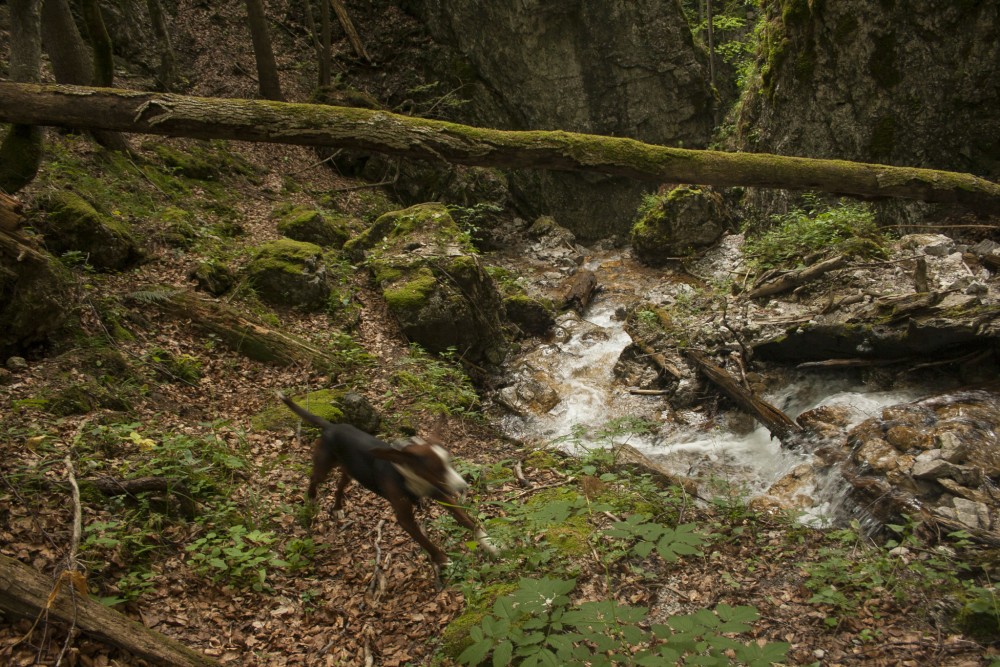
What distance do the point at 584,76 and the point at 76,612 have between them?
1958cm

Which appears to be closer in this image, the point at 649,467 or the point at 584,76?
the point at 649,467

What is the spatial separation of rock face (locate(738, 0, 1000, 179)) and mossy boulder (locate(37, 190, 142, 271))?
45.1ft

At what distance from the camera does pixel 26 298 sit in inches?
198

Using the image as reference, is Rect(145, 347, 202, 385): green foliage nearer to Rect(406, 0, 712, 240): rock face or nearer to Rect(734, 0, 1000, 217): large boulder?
Rect(734, 0, 1000, 217): large boulder

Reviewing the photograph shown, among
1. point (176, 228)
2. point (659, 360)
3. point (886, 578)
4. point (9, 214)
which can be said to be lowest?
point (659, 360)

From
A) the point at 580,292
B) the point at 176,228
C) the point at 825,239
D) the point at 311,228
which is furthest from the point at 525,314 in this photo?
the point at 176,228

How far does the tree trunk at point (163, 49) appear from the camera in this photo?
41.4ft

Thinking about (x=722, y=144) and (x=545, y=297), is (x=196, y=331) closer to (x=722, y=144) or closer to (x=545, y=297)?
(x=545, y=297)

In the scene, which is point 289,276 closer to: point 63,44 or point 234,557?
point 63,44

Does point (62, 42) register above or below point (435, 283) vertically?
above

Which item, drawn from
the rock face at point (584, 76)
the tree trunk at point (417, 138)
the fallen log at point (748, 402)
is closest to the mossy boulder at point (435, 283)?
the fallen log at point (748, 402)

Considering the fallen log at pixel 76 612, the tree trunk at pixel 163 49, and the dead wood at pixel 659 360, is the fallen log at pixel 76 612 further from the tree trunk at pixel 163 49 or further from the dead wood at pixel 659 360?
the tree trunk at pixel 163 49

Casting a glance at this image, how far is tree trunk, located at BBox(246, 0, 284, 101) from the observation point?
1316 cm

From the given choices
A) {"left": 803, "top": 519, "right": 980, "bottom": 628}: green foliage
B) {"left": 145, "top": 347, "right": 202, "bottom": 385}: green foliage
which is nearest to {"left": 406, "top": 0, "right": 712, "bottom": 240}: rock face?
{"left": 145, "top": 347, "right": 202, "bottom": 385}: green foliage
